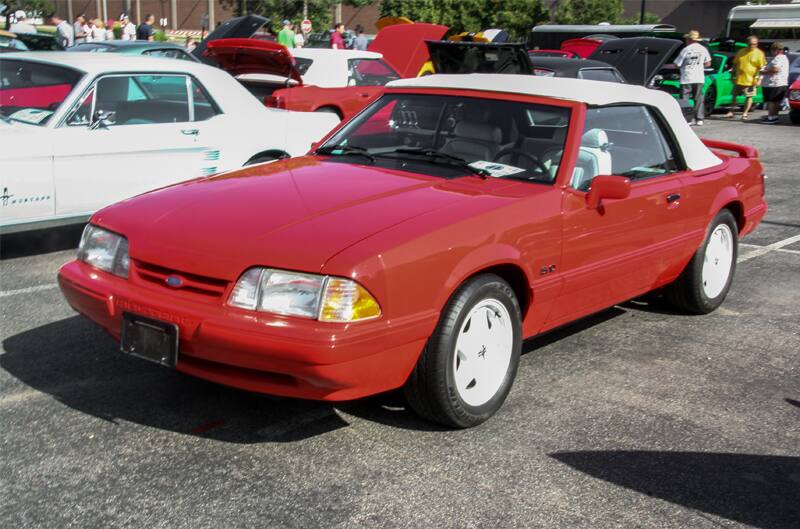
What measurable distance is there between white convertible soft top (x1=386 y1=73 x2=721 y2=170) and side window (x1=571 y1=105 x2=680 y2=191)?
0.07 meters

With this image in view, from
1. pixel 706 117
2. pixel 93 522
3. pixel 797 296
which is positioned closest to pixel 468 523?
pixel 93 522

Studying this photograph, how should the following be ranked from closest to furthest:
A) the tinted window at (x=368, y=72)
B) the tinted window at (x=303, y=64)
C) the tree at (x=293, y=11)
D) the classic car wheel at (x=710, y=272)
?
the classic car wheel at (x=710, y=272)
the tinted window at (x=368, y=72)
the tinted window at (x=303, y=64)
the tree at (x=293, y=11)

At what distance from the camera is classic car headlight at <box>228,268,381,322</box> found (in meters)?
3.61

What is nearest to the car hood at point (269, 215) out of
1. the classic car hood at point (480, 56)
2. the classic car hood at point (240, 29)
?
the classic car hood at point (480, 56)

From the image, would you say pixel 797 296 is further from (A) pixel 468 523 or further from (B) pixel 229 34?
(B) pixel 229 34

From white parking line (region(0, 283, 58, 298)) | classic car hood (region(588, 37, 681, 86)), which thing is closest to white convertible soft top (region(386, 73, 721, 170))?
white parking line (region(0, 283, 58, 298))

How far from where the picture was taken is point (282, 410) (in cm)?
428

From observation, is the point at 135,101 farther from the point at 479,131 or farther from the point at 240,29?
the point at 240,29

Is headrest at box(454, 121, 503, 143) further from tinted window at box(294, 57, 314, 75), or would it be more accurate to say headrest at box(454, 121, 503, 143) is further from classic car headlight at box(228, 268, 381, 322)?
tinted window at box(294, 57, 314, 75)

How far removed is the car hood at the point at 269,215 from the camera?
12.3ft

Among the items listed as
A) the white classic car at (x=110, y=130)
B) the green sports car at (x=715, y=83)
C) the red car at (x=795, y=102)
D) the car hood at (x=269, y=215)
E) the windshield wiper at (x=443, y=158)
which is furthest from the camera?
the green sports car at (x=715, y=83)

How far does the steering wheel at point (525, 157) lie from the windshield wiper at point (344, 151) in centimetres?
64

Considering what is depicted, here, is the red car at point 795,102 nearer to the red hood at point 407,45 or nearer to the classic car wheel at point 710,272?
the red hood at point 407,45

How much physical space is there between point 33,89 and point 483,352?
16.1 feet
